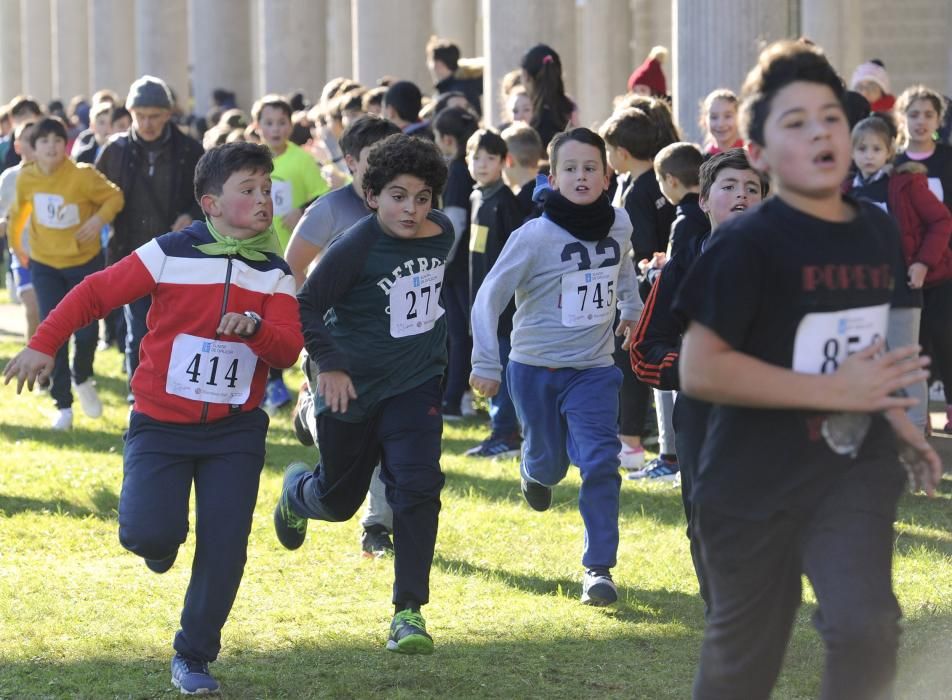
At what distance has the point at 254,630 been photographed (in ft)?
20.3

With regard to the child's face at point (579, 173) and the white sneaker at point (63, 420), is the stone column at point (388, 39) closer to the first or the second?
the white sneaker at point (63, 420)

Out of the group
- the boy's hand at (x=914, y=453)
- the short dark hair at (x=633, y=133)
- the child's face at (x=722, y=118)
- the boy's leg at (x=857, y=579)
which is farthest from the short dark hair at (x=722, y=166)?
the child's face at (x=722, y=118)

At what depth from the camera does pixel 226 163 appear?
5445 mm

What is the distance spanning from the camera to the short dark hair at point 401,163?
585 cm

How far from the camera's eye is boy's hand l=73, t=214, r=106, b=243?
34.7ft

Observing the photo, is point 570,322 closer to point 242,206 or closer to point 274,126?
point 242,206

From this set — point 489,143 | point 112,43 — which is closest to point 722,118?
point 489,143

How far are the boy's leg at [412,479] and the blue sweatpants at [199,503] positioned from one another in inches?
21.5

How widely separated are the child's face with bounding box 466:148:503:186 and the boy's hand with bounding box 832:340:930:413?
606cm

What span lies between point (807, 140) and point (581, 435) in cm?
303

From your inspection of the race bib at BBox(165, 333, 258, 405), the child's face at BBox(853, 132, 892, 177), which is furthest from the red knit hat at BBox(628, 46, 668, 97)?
the race bib at BBox(165, 333, 258, 405)

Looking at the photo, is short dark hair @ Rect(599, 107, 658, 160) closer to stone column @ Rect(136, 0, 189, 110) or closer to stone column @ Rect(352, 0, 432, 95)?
stone column @ Rect(352, 0, 432, 95)

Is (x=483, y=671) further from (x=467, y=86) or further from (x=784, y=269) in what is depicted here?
(x=467, y=86)

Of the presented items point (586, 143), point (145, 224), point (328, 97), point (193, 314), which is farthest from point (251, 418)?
point (328, 97)
